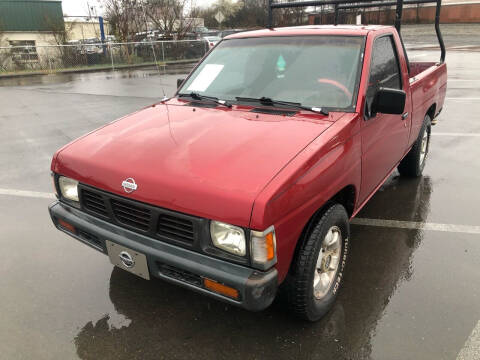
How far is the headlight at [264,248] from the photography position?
1.99 m

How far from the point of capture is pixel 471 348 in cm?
241

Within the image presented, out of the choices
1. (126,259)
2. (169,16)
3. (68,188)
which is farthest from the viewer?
(169,16)

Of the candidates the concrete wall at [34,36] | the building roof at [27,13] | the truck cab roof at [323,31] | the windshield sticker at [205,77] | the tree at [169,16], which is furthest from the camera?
Result: the building roof at [27,13]

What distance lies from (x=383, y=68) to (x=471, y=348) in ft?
7.29

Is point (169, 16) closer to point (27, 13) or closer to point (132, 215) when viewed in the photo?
point (27, 13)

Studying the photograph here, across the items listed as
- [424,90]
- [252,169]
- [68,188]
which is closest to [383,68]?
[424,90]

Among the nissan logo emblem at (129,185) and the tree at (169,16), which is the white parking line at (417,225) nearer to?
the nissan logo emblem at (129,185)

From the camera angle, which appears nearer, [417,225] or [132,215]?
[132,215]

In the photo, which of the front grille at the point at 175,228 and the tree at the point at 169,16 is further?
the tree at the point at 169,16

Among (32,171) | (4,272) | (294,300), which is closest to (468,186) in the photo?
(294,300)

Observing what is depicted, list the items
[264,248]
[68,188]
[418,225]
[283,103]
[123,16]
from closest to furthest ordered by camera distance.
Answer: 1. [264,248]
2. [68,188]
3. [283,103]
4. [418,225]
5. [123,16]

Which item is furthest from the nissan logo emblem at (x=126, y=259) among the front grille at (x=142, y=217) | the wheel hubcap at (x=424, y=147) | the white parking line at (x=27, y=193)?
the wheel hubcap at (x=424, y=147)

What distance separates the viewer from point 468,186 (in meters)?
4.70

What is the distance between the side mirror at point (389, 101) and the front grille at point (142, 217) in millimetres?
1665
